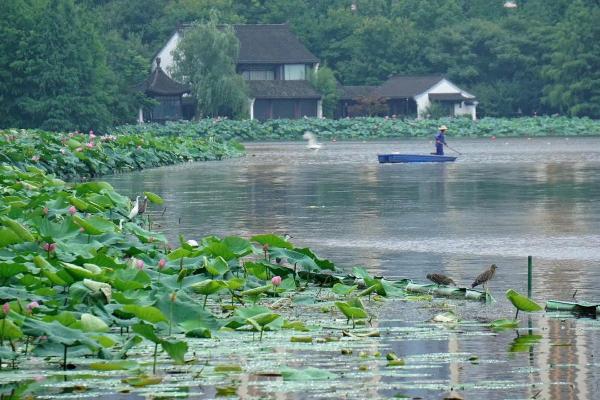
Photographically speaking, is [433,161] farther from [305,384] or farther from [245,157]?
[305,384]

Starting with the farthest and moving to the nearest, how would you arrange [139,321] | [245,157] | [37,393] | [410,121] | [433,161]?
1. [410,121]
2. [245,157]
3. [433,161]
4. [139,321]
5. [37,393]

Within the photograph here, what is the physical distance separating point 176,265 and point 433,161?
33.9 meters

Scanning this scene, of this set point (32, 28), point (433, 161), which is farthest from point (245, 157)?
point (32, 28)

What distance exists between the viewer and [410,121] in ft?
306

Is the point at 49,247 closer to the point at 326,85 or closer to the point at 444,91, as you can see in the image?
the point at 326,85

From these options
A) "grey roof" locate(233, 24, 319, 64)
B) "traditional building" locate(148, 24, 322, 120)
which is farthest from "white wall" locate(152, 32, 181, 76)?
"grey roof" locate(233, 24, 319, 64)

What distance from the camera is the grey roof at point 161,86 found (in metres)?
92.8

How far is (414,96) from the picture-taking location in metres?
99.2

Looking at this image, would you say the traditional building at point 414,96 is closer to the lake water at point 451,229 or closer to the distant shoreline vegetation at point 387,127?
the distant shoreline vegetation at point 387,127

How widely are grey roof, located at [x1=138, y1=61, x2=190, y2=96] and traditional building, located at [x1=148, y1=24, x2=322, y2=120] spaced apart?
202 cm

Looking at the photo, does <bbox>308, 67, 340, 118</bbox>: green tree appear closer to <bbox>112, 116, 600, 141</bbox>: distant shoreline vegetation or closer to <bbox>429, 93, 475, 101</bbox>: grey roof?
<bbox>429, 93, 475, 101</bbox>: grey roof

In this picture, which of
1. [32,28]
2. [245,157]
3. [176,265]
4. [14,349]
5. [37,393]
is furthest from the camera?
[32,28]

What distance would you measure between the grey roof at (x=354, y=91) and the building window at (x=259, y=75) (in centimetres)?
480

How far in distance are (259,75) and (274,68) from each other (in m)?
1.11
